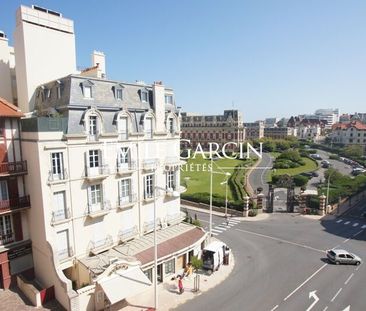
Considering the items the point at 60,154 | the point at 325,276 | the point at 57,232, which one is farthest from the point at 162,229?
the point at 325,276

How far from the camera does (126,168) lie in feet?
84.5

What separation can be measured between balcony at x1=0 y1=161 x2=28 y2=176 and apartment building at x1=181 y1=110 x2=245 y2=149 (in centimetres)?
11032

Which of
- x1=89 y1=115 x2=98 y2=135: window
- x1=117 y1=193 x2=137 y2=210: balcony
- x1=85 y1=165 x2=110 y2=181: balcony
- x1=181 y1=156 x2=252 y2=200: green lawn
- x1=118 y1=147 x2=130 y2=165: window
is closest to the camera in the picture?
x1=85 y1=165 x2=110 y2=181: balcony

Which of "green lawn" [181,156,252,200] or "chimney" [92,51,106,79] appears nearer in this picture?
"chimney" [92,51,106,79]

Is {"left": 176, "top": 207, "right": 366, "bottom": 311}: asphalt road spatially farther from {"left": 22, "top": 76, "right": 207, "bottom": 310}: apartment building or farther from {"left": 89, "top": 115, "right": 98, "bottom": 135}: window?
{"left": 89, "top": 115, "right": 98, "bottom": 135}: window

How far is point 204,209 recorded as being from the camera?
4916cm

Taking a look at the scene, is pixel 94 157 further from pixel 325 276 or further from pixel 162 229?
pixel 325 276

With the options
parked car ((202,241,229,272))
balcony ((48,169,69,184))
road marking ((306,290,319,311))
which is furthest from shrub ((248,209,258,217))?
balcony ((48,169,69,184))

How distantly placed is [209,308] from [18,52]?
27436 mm

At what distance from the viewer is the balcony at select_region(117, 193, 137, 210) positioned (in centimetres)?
2553

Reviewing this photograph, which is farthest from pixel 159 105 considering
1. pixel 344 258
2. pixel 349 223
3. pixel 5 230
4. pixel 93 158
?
pixel 349 223

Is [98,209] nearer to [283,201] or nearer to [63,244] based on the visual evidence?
[63,244]

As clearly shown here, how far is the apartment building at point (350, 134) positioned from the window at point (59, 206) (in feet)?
459

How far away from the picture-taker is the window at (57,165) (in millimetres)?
21469
